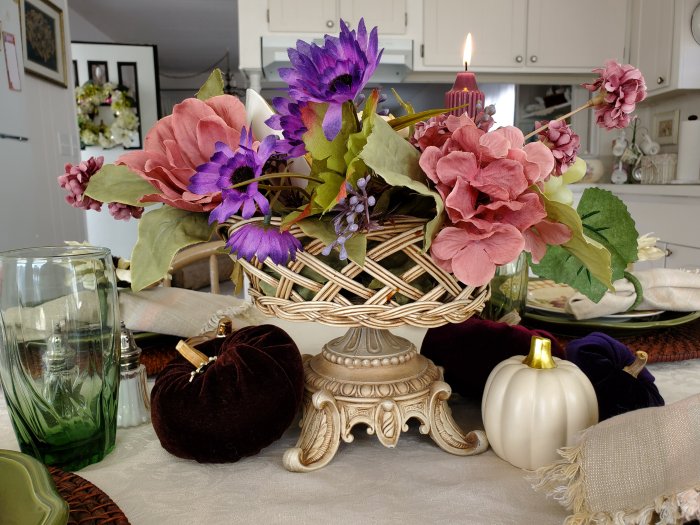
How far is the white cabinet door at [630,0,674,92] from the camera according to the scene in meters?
2.83

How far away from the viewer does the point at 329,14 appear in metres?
3.04

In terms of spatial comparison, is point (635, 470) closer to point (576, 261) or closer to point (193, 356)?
point (576, 261)

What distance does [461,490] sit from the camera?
1.36 feet

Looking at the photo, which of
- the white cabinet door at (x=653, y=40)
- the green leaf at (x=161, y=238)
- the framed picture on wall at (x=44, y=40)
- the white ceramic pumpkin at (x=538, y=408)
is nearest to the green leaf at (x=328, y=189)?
the green leaf at (x=161, y=238)

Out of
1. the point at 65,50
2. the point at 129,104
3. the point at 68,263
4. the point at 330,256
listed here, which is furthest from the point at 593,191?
the point at 129,104

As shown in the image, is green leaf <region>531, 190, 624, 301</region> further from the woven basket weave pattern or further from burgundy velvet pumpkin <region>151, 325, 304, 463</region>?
burgundy velvet pumpkin <region>151, 325, 304, 463</region>

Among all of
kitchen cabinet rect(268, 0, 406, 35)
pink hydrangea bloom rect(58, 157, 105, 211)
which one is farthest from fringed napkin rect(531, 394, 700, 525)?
kitchen cabinet rect(268, 0, 406, 35)

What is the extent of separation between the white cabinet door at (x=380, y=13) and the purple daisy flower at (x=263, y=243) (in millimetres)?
2949

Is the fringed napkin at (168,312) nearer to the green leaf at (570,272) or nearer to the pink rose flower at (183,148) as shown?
the pink rose flower at (183,148)

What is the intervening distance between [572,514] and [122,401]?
0.40 m

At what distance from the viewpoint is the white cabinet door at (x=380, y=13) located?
304 cm

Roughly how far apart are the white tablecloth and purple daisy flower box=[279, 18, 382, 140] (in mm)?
264

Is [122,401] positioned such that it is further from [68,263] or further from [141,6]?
[141,6]

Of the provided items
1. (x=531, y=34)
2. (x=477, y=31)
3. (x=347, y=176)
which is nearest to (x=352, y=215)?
(x=347, y=176)
